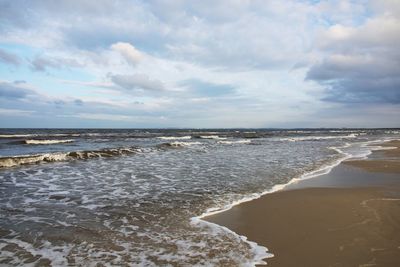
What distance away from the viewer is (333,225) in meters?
6.71

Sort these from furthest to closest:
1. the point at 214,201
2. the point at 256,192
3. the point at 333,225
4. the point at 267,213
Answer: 1. the point at 256,192
2. the point at 214,201
3. the point at 267,213
4. the point at 333,225

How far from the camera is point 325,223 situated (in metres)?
6.86

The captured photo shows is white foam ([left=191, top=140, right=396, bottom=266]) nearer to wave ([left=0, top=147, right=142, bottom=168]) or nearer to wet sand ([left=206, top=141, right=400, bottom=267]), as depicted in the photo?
wet sand ([left=206, top=141, right=400, bottom=267])

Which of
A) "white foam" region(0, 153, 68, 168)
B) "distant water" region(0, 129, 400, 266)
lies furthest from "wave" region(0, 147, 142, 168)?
"distant water" region(0, 129, 400, 266)

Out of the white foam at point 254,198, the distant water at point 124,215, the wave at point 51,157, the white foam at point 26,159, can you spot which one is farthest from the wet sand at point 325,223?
the wave at point 51,157

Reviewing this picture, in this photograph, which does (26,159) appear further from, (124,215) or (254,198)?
(254,198)

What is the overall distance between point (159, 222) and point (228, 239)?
169 centimetres

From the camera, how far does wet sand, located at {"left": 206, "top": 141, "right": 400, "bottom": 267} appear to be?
16.9ft

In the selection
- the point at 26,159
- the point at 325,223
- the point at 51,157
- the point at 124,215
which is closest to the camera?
the point at 325,223

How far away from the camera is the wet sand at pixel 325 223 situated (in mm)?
5137

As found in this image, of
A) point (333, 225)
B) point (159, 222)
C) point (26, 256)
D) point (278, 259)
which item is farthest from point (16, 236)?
point (333, 225)

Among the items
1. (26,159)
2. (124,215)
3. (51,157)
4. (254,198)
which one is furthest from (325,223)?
(51,157)

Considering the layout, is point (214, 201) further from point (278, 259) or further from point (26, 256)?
point (26, 256)

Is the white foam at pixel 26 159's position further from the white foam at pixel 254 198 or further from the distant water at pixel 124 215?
the white foam at pixel 254 198
